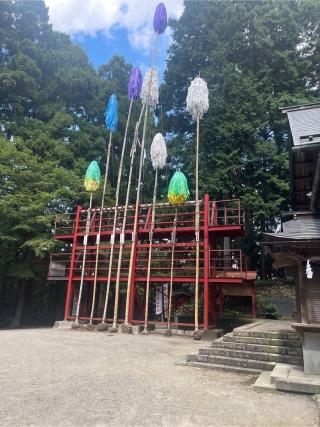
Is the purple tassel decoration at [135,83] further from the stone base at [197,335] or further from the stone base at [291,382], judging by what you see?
the stone base at [291,382]

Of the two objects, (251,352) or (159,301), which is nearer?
(251,352)

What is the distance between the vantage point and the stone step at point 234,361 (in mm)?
7727

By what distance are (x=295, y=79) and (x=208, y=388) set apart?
23387mm

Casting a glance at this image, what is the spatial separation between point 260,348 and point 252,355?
38cm

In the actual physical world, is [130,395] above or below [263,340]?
below

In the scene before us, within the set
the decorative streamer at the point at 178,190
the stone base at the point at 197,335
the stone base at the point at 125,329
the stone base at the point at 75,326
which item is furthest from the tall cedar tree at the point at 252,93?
the stone base at the point at 75,326

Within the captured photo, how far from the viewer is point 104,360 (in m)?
8.59

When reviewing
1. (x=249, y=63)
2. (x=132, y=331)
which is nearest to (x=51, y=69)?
(x=249, y=63)

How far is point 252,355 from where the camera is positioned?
26.6 feet

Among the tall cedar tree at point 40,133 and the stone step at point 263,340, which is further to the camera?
the tall cedar tree at point 40,133

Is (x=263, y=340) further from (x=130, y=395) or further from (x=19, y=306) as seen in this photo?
(x=19, y=306)

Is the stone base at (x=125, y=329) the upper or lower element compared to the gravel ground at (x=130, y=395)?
upper

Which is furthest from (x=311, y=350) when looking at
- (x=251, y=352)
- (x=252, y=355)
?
(x=251, y=352)

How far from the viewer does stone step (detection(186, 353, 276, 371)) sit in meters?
7.73
